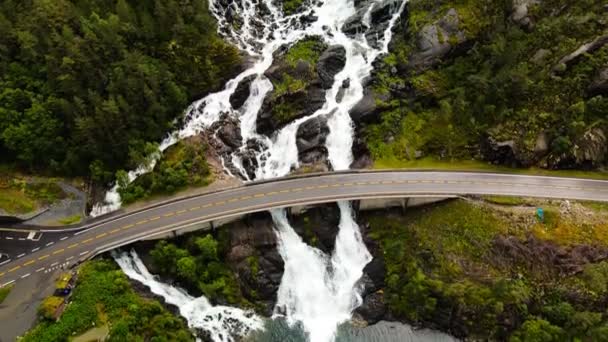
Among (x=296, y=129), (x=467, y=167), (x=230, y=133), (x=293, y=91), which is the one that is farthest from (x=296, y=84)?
(x=467, y=167)

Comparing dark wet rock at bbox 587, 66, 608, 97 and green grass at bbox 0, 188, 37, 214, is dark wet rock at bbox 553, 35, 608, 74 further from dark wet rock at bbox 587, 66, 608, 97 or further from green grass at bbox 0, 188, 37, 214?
green grass at bbox 0, 188, 37, 214

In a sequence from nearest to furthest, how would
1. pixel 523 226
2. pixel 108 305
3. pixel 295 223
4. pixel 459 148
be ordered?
pixel 108 305 → pixel 523 226 → pixel 295 223 → pixel 459 148

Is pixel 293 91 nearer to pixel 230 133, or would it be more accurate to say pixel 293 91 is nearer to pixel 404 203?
pixel 230 133

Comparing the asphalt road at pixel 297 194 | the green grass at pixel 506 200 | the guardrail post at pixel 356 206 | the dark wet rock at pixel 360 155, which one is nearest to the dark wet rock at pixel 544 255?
the green grass at pixel 506 200

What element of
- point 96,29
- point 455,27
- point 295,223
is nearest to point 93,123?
point 96,29

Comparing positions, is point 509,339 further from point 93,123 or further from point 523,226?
point 93,123
